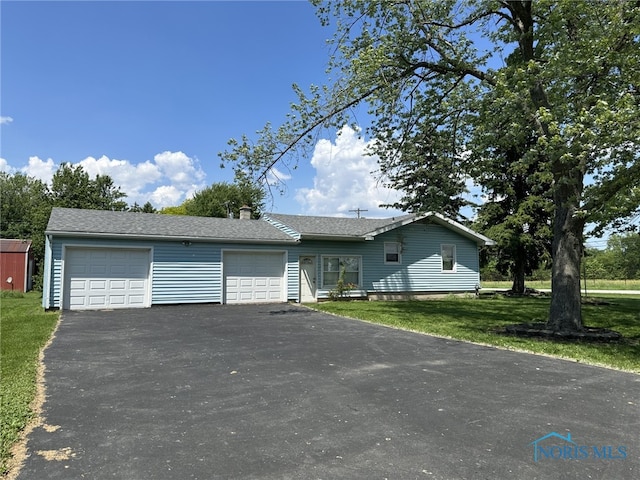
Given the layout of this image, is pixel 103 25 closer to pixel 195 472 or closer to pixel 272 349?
pixel 272 349

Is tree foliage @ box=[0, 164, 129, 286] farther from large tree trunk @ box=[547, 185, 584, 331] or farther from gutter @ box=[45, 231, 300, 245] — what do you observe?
large tree trunk @ box=[547, 185, 584, 331]

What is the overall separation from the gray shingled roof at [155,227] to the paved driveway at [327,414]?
700 cm

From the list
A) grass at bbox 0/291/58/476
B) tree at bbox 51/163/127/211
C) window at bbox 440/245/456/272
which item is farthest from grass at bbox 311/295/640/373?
tree at bbox 51/163/127/211

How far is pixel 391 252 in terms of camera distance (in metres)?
20.0

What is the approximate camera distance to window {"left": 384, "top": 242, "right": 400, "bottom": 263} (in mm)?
19891

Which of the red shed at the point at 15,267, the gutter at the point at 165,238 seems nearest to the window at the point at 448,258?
the gutter at the point at 165,238

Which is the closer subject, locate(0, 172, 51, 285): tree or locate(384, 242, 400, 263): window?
locate(384, 242, 400, 263): window

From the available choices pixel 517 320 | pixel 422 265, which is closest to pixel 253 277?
pixel 422 265

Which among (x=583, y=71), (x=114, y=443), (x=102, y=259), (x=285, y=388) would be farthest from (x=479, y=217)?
(x=114, y=443)

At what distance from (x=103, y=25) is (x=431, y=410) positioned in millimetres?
11471

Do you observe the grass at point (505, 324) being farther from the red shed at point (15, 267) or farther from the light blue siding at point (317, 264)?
the red shed at point (15, 267)

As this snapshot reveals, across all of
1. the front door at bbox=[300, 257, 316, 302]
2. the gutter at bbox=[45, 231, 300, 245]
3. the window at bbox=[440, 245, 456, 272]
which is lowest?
the front door at bbox=[300, 257, 316, 302]

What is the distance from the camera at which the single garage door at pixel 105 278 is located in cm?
1377

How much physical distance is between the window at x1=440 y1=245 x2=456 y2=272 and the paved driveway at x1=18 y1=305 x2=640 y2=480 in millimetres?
13718
